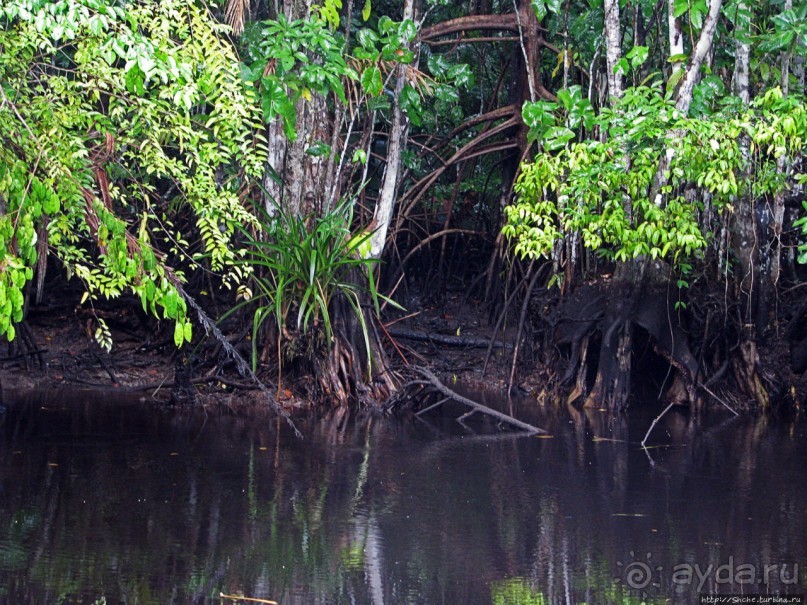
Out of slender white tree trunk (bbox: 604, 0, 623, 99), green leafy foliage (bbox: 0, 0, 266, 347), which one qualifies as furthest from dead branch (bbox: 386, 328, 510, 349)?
green leafy foliage (bbox: 0, 0, 266, 347)

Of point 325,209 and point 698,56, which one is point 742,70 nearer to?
point 698,56

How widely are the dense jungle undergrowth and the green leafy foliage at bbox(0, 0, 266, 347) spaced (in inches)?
2.2

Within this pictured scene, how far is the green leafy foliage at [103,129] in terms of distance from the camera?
431 centimetres

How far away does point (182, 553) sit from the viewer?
14.4ft

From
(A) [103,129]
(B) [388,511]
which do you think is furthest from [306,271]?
(B) [388,511]

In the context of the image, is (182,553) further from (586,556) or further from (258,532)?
(586,556)

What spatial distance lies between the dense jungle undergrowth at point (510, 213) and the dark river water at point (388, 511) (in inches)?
35.8

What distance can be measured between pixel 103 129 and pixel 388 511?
2693 mm

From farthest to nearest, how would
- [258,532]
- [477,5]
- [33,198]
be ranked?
[477,5] < [258,532] < [33,198]

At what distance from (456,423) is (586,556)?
3.57 meters

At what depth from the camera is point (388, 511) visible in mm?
5242

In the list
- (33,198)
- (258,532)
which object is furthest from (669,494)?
(33,198)

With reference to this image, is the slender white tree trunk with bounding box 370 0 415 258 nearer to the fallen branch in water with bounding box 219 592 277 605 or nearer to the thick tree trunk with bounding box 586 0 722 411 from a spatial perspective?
the thick tree trunk with bounding box 586 0 722 411

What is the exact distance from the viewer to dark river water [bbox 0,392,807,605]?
4.07m
